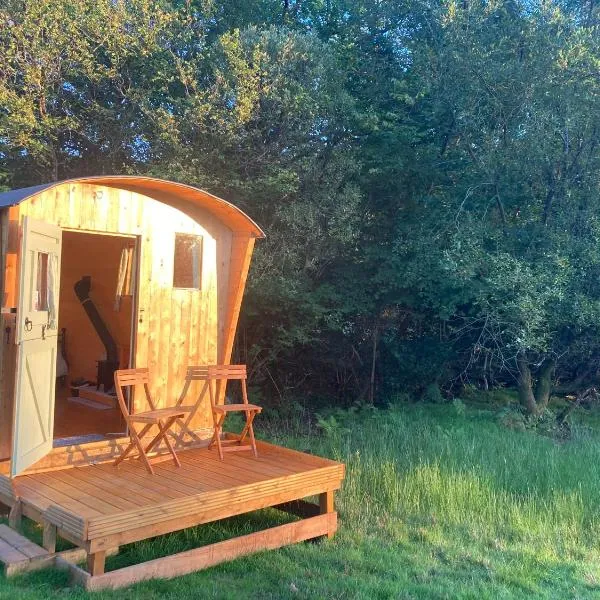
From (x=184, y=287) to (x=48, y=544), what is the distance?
2824mm

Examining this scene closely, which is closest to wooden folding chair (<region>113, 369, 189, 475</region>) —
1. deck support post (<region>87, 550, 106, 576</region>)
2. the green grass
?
the green grass

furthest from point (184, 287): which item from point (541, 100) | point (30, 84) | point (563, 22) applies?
point (563, 22)

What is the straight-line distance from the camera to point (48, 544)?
4.50m

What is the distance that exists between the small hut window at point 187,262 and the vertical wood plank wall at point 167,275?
2.3 inches

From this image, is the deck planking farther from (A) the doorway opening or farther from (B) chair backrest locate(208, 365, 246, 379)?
(A) the doorway opening

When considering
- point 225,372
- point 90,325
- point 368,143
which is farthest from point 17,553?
point 368,143

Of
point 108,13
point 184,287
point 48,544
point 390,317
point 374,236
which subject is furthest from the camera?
point 390,317

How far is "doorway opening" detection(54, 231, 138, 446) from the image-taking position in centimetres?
894

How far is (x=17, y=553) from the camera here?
4.44m

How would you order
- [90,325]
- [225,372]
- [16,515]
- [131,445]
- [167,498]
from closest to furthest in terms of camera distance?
[167,498] → [16,515] → [131,445] → [225,372] → [90,325]

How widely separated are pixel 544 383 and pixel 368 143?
16.9 feet

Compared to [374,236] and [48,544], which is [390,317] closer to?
[374,236]

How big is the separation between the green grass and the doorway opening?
2.96 m

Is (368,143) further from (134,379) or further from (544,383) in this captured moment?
(134,379)
